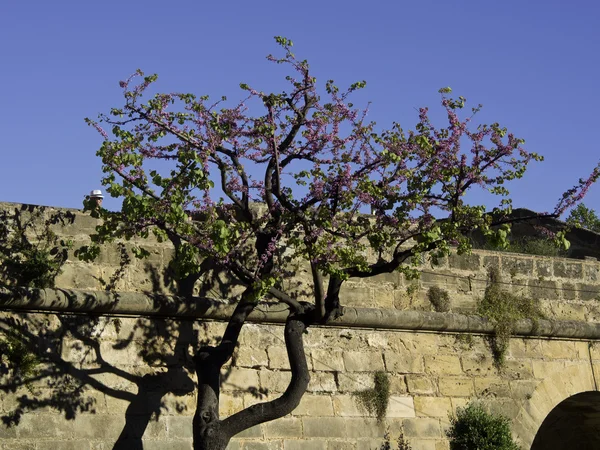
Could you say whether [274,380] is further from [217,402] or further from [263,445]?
[217,402]

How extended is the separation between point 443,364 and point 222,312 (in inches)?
106

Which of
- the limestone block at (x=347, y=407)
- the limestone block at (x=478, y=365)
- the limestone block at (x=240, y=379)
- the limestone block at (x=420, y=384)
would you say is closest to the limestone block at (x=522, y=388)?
the limestone block at (x=478, y=365)

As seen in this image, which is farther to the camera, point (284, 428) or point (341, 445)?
point (341, 445)

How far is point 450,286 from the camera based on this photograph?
1238 centimetres

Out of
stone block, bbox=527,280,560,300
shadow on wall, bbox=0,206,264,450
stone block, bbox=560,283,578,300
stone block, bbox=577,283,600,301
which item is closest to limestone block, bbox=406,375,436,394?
stone block, bbox=527,280,560,300

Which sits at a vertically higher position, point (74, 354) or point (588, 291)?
point (588, 291)

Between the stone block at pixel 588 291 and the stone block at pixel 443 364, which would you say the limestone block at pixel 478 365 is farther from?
the stone block at pixel 588 291

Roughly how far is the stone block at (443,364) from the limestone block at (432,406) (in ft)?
0.97

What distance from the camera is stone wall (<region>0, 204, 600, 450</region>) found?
382 inches

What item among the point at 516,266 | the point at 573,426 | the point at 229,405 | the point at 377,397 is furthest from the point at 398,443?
the point at 573,426

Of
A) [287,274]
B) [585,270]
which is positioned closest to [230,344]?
[287,274]

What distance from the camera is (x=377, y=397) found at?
11406 millimetres

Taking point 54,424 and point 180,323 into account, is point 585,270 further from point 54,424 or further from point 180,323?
point 54,424

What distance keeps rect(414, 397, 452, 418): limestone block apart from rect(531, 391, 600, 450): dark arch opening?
2.08 m
